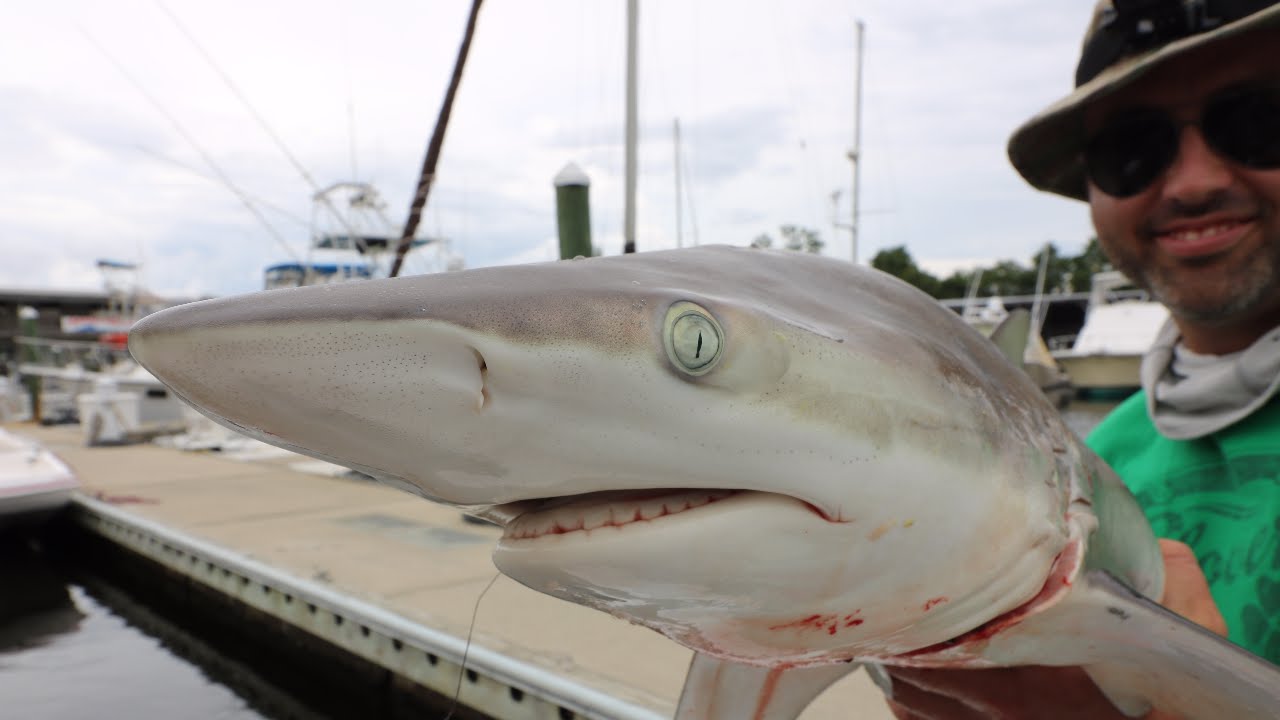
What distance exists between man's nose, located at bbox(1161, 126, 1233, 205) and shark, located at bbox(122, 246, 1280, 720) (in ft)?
2.82

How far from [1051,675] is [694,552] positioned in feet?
2.41

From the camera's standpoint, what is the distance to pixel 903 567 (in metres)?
0.79

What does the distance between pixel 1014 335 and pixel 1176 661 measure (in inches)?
28.6

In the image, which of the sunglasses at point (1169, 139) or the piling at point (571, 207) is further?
the piling at point (571, 207)

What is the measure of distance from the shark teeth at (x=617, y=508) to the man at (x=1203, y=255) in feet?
2.36

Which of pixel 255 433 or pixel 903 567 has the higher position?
pixel 255 433

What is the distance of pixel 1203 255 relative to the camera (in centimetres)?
150

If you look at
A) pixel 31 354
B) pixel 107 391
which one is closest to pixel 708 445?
pixel 107 391

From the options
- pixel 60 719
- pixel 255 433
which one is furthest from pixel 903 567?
pixel 60 719

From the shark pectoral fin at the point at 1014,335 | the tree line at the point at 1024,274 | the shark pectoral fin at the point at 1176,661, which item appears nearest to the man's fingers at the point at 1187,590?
the shark pectoral fin at the point at 1176,661

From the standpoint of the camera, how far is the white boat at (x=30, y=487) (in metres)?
6.63

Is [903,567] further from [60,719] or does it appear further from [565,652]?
[60,719]

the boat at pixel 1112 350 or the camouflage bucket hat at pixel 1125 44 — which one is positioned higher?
the camouflage bucket hat at pixel 1125 44

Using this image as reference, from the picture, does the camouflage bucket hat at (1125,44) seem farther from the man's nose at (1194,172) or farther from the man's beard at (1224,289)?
the man's beard at (1224,289)
